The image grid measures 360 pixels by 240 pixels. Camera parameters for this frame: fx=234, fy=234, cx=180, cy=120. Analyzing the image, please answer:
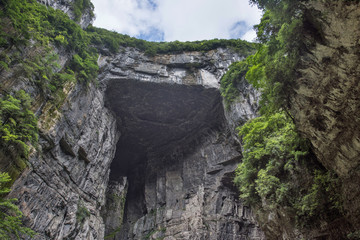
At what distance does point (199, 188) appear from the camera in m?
20.3

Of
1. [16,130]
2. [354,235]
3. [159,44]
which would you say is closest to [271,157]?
[354,235]

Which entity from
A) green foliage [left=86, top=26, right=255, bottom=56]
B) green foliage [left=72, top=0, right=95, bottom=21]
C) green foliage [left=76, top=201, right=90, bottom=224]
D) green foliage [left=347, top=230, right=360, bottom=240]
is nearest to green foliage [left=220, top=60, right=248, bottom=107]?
green foliage [left=86, top=26, right=255, bottom=56]

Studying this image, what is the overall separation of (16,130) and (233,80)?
13856 mm

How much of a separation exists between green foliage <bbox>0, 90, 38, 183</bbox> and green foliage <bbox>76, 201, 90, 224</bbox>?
5049 mm

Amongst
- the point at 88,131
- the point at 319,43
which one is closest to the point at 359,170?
the point at 319,43

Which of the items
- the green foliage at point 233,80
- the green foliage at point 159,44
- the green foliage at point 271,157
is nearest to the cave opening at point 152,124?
the green foliage at point 233,80

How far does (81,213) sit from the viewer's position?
13.8 m

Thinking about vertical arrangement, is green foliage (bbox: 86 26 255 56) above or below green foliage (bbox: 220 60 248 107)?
above

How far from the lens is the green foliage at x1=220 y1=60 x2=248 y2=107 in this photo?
1717cm

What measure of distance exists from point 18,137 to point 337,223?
11.4 m

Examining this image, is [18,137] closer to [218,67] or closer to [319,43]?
[319,43]

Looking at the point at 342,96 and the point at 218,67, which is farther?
the point at 218,67

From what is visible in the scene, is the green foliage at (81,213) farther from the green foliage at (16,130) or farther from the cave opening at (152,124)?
the cave opening at (152,124)

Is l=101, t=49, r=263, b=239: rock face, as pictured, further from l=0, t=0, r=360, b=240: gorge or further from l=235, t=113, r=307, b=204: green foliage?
l=235, t=113, r=307, b=204: green foliage
